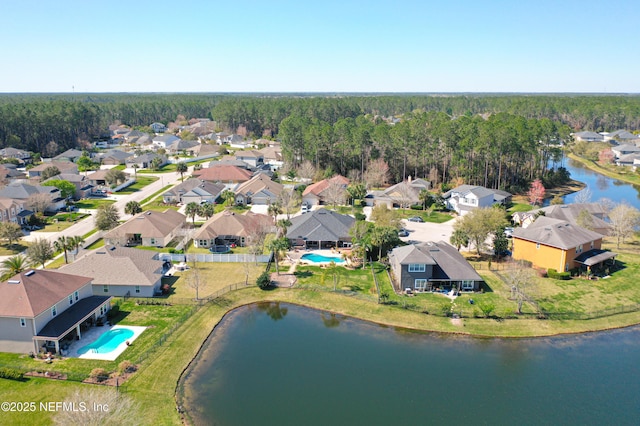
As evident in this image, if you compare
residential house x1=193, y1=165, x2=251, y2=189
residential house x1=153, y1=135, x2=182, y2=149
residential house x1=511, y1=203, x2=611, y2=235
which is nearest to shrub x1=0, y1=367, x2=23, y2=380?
residential house x1=511, y1=203, x2=611, y2=235

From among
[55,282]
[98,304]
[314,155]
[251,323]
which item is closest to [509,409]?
[251,323]

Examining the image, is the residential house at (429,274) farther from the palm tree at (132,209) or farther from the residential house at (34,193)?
the residential house at (34,193)

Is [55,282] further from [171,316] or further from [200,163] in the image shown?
[200,163]

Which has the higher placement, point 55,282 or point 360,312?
point 55,282

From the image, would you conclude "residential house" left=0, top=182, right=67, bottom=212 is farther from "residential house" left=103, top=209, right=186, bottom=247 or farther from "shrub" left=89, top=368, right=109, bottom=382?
"shrub" left=89, top=368, right=109, bottom=382

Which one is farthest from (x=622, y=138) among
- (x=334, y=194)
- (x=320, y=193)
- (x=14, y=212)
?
(x=14, y=212)

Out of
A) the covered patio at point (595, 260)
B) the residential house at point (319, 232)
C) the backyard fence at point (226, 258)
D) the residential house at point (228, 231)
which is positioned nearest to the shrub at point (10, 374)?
the backyard fence at point (226, 258)
